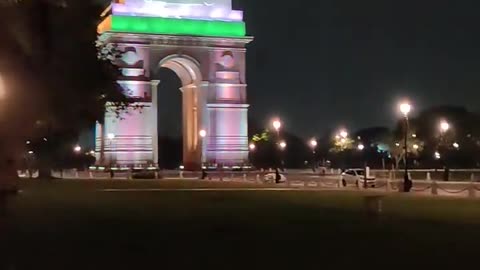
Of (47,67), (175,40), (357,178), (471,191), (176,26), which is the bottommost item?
(471,191)

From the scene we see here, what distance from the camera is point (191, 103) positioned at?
11812cm

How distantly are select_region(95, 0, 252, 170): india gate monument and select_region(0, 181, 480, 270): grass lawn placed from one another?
7729 cm

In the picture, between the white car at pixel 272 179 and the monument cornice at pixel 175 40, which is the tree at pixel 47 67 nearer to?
the white car at pixel 272 179

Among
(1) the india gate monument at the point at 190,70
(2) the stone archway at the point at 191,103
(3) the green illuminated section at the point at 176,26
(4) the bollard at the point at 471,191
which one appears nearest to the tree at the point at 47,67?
(4) the bollard at the point at 471,191

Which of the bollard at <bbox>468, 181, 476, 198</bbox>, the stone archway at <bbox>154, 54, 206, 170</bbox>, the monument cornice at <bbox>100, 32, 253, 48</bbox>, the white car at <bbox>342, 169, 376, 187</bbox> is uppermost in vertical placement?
the monument cornice at <bbox>100, 32, 253, 48</bbox>

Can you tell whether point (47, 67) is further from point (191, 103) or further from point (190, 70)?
point (191, 103)

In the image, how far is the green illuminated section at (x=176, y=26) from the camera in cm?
11019

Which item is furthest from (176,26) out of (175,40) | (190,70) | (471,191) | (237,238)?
(237,238)

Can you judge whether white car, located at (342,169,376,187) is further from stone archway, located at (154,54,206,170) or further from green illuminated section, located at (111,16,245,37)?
green illuminated section, located at (111,16,245,37)

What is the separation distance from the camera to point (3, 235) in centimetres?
2170

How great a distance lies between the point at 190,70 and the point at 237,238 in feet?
316

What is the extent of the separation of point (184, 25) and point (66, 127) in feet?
251

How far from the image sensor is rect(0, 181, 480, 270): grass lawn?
16.0 metres

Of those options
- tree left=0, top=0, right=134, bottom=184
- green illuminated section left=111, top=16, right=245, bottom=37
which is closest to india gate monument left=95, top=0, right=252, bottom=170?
green illuminated section left=111, top=16, right=245, bottom=37
